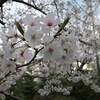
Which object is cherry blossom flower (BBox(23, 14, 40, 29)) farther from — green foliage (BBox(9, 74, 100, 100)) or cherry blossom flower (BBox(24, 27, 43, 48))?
green foliage (BBox(9, 74, 100, 100))

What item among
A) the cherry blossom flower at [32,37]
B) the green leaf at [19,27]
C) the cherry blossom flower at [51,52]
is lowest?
the cherry blossom flower at [51,52]

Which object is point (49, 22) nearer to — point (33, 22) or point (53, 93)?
point (33, 22)

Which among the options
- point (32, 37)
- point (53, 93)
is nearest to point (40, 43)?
point (32, 37)

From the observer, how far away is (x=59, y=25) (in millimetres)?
1492

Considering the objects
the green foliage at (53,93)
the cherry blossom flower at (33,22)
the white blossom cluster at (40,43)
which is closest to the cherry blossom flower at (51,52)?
the white blossom cluster at (40,43)

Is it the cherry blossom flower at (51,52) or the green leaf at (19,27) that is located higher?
the green leaf at (19,27)

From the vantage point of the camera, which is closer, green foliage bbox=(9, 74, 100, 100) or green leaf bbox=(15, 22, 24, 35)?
green leaf bbox=(15, 22, 24, 35)

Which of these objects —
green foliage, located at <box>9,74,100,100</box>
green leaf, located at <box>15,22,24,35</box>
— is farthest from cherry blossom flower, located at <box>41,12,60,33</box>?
green foliage, located at <box>9,74,100,100</box>

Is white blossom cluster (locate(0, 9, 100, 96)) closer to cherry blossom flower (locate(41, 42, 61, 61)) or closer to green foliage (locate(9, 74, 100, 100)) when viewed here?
cherry blossom flower (locate(41, 42, 61, 61))

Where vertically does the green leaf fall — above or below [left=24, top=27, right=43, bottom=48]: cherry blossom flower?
above

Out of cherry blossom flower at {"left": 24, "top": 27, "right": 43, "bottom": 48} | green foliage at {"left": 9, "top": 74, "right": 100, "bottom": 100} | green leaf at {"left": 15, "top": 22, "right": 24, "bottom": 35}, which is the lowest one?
green foliage at {"left": 9, "top": 74, "right": 100, "bottom": 100}

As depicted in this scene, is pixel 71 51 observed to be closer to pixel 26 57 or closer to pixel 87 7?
pixel 26 57

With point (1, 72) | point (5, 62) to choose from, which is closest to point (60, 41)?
point (5, 62)

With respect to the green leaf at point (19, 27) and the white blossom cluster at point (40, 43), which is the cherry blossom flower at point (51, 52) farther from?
the green leaf at point (19, 27)
